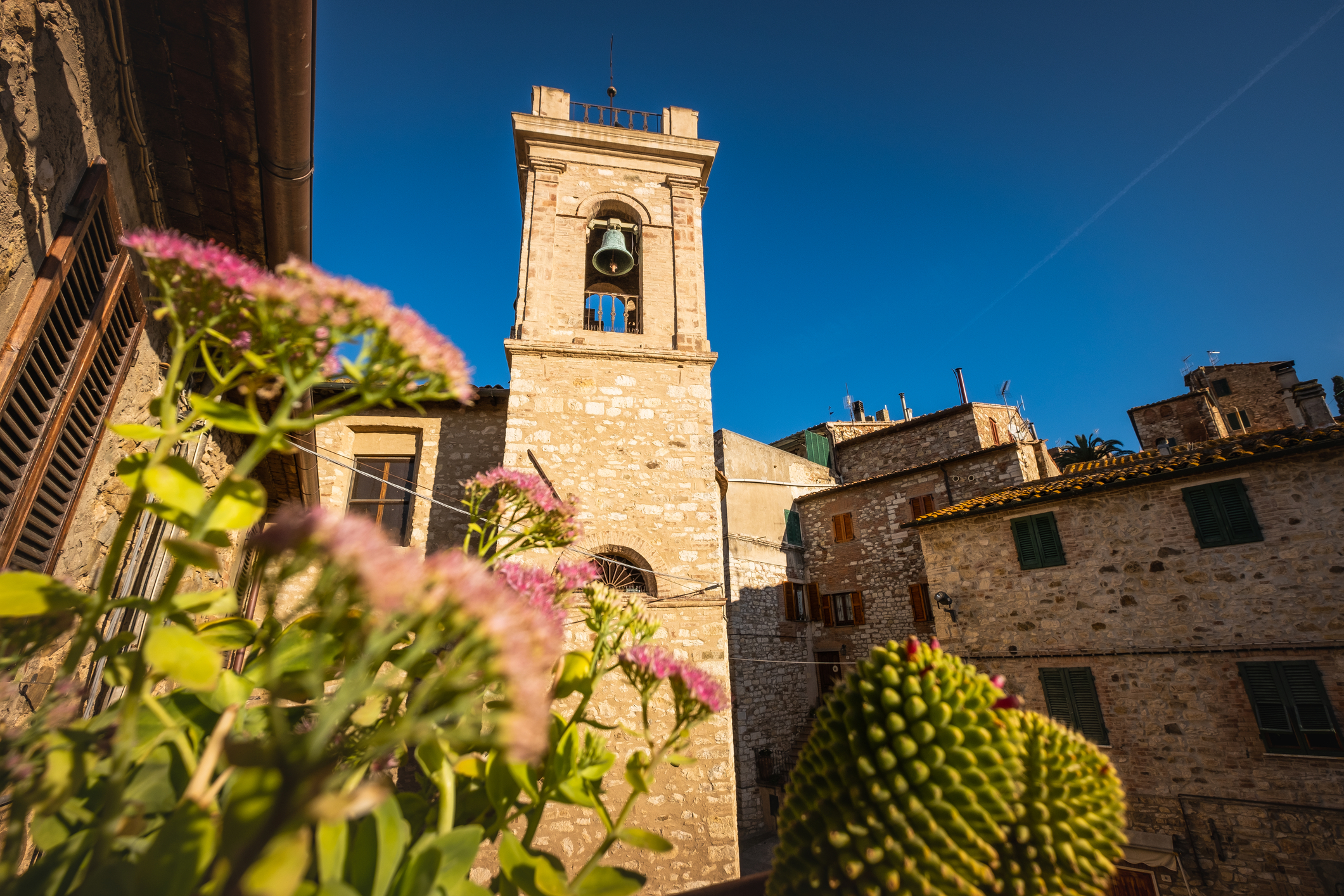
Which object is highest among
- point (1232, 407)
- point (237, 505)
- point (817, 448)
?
point (1232, 407)

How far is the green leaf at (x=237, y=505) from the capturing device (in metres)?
0.85

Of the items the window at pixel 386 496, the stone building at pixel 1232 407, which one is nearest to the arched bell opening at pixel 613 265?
the window at pixel 386 496

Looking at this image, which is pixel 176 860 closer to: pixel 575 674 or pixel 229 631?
pixel 229 631

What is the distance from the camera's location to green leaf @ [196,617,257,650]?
1.11 meters

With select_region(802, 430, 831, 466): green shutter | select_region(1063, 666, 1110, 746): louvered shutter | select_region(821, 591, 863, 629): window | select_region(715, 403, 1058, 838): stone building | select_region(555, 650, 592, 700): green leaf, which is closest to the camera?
select_region(555, 650, 592, 700): green leaf

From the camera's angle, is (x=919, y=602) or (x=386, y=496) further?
(x=919, y=602)

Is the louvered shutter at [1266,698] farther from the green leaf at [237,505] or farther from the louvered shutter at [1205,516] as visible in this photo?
the green leaf at [237,505]

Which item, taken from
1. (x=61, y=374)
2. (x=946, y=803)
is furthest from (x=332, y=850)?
(x=61, y=374)

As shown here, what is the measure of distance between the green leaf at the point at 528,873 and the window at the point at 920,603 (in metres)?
17.6

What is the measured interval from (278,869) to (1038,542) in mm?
13322

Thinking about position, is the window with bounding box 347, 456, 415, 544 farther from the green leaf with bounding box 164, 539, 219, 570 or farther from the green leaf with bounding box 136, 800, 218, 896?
the green leaf with bounding box 136, 800, 218, 896

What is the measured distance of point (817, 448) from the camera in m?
23.5

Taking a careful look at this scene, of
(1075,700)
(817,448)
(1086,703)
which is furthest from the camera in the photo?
(817,448)

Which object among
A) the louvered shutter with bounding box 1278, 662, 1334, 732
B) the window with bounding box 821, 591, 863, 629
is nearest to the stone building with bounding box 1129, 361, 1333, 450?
the window with bounding box 821, 591, 863, 629
